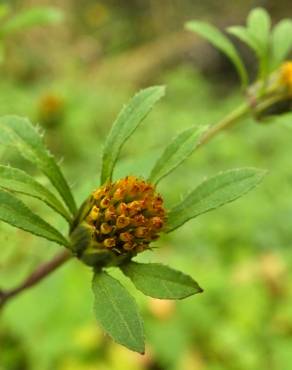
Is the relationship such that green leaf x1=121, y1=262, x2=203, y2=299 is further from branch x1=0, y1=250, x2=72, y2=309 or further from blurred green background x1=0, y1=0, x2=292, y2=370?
branch x1=0, y1=250, x2=72, y2=309

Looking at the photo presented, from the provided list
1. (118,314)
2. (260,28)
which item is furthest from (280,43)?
(118,314)

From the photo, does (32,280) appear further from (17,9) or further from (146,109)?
(17,9)

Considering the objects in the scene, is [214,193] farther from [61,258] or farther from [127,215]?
[61,258]

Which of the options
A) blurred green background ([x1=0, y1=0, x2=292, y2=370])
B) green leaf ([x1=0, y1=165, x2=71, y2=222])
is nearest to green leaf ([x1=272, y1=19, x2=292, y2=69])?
blurred green background ([x1=0, y1=0, x2=292, y2=370])

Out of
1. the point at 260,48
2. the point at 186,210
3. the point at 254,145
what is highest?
the point at 254,145

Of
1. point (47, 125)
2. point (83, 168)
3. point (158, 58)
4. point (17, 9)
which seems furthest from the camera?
point (158, 58)

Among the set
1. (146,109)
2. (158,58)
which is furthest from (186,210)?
(158,58)

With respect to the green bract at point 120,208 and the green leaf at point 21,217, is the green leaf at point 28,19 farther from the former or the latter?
the green leaf at point 21,217
